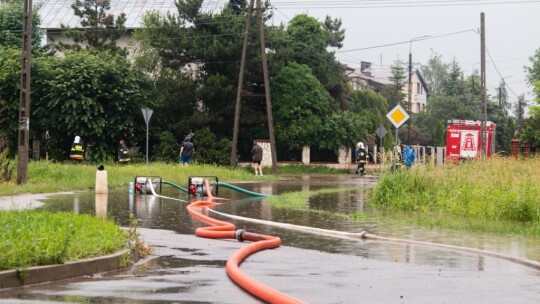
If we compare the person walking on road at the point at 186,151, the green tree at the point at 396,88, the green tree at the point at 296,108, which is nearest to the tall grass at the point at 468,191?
the person walking on road at the point at 186,151

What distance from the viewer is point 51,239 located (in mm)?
10281

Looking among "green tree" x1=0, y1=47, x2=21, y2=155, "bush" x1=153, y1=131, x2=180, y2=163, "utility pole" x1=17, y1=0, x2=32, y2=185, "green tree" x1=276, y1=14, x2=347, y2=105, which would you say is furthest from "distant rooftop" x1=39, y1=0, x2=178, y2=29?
"utility pole" x1=17, y1=0, x2=32, y2=185

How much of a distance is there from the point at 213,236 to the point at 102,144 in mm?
32773

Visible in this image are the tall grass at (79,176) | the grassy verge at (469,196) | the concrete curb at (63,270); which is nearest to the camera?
the concrete curb at (63,270)

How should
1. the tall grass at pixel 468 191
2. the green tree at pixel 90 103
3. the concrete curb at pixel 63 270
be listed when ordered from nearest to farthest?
the concrete curb at pixel 63 270, the tall grass at pixel 468 191, the green tree at pixel 90 103

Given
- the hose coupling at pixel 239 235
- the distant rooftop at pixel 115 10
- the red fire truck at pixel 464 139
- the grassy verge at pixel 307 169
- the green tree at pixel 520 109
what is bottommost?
the hose coupling at pixel 239 235

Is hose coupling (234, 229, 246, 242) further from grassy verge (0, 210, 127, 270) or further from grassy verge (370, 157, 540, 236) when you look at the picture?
grassy verge (370, 157, 540, 236)

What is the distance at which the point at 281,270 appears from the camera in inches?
420

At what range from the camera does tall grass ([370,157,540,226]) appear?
18359 mm

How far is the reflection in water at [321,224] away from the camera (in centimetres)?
1248

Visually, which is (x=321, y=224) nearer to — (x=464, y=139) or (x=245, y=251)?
(x=245, y=251)

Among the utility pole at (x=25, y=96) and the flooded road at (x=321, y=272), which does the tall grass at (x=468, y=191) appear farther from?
the utility pole at (x=25, y=96)

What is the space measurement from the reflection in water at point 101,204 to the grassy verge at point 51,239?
442 centimetres

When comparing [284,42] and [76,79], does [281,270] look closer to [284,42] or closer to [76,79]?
[76,79]
